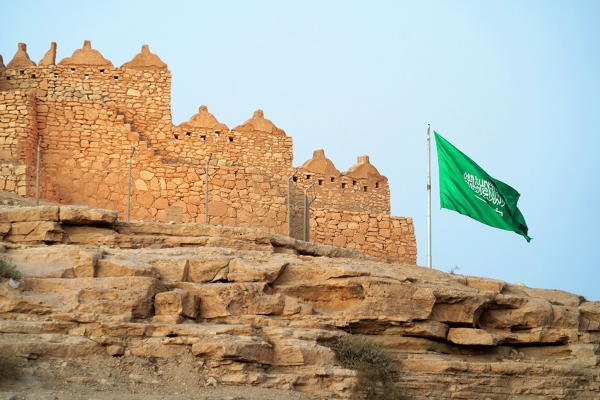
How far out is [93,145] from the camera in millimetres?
27062

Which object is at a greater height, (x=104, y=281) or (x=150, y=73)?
(x=150, y=73)

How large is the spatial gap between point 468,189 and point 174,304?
37.2 feet

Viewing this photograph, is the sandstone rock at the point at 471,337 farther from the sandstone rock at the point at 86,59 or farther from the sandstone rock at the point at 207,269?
the sandstone rock at the point at 86,59

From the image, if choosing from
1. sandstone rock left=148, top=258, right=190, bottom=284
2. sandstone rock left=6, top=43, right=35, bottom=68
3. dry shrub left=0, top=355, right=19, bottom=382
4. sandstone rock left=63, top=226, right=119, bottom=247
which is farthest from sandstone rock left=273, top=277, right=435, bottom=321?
sandstone rock left=6, top=43, right=35, bottom=68

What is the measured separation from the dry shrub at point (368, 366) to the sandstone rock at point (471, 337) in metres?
1.63

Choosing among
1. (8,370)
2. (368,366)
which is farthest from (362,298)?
(8,370)

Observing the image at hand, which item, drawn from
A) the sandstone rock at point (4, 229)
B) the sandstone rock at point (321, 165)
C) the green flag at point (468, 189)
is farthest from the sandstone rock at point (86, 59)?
the sandstone rock at point (4, 229)

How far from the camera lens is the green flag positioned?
967 inches

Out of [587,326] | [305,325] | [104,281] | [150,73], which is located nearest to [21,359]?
Answer: [104,281]

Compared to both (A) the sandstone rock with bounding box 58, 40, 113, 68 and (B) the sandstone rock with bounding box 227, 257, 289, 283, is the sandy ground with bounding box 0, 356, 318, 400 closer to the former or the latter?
(B) the sandstone rock with bounding box 227, 257, 289, 283

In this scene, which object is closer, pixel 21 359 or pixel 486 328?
pixel 21 359

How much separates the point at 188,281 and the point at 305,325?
5.80 ft

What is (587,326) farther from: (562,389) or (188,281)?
(188,281)

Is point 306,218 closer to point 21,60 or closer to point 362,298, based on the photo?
point 362,298
